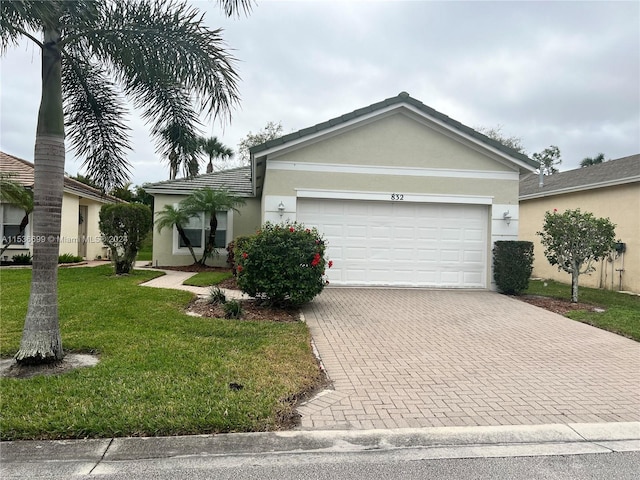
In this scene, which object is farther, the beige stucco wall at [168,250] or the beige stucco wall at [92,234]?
the beige stucco wall at [92,234]

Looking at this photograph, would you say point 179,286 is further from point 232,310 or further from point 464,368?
point 464,368

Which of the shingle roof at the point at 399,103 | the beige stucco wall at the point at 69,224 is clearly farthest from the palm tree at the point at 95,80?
the beige stucco wall at the point at 69,224

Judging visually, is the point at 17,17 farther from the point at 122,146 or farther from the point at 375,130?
the point at 375,130

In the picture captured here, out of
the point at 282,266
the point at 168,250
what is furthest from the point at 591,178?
the point at 168,250

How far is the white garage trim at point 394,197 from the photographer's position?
10.8 metres

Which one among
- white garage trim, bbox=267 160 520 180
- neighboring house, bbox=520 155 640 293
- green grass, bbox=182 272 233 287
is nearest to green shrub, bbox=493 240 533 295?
white garage trim, bbox=267 160 520 180

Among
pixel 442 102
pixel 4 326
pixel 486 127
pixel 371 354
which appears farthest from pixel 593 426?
pixel 486 127

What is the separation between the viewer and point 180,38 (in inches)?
198

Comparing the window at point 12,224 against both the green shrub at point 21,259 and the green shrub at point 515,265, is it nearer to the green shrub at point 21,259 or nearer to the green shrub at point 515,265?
the green shrub at point 21,259

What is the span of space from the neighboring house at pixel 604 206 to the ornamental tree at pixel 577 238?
3.20 meters

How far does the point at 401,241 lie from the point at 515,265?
2.99m

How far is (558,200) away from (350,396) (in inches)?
584

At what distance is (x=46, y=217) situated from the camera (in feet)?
15.0

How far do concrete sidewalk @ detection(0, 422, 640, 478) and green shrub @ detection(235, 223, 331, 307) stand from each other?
4.30 meters
